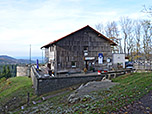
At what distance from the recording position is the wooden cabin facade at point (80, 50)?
26250 millimetres

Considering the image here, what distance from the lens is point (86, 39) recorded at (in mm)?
27750

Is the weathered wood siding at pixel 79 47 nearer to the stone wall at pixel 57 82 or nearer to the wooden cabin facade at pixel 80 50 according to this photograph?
the wooden cabin facade at pixel 80 50

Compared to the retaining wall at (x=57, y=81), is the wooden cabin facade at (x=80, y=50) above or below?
above

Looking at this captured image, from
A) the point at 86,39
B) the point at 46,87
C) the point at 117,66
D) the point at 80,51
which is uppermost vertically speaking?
the point at 86,39

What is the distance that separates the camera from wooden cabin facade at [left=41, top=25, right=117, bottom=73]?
1033 inches

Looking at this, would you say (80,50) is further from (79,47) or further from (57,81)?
(57,81)

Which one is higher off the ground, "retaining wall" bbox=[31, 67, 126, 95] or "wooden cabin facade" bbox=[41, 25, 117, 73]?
"wooden cabin facade" bbox=[41, 25, 117, 73]

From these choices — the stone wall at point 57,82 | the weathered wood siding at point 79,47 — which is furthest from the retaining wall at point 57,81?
the weathered wood siding at point 79,47

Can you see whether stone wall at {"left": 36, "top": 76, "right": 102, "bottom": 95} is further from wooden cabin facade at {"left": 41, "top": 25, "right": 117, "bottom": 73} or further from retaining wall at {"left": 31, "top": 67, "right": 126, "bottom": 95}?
wooden cabin facade at {"left": 41, "top": 25, "right": 117, "bottom": 73}

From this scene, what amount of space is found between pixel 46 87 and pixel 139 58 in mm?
35233

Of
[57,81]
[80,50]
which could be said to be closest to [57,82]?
[57,81]

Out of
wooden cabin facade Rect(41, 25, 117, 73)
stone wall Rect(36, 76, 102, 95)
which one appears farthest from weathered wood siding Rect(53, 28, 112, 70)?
stone wall Rect(36, 76, 102, 95)

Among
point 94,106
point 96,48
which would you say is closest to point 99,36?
point 96,48

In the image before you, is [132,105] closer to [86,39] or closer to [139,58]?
[86,39]
